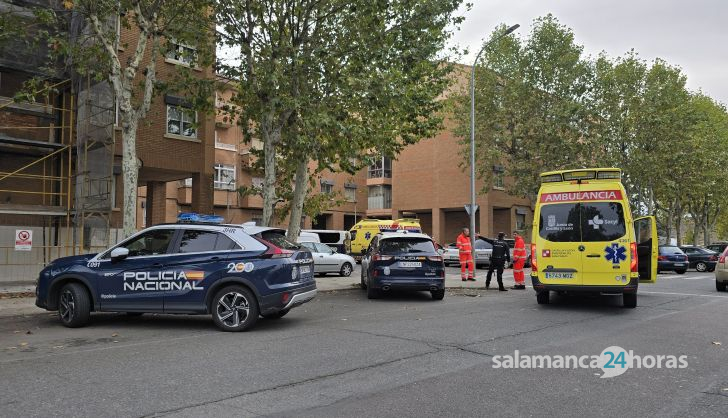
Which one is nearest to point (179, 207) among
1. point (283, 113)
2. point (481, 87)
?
point (481, 87)

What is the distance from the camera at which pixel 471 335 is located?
27.3ft

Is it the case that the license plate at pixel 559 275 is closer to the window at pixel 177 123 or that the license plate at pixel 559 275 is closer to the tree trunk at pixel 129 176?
the tree trunk at pixel 129 176

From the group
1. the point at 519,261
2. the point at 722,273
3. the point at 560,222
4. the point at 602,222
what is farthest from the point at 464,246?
the point at 602,222

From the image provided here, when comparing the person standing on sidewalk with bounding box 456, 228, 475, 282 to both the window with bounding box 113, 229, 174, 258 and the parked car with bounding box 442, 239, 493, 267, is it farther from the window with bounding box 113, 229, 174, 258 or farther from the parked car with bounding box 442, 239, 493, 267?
the window with bounding box 113, 229, 174, 258

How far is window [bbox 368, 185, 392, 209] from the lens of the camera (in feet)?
163

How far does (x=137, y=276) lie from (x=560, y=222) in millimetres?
8237

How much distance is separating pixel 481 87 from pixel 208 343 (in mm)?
30415

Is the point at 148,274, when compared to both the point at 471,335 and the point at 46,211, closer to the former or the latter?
the point at 471,335

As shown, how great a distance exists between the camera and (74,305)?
899 centimetres

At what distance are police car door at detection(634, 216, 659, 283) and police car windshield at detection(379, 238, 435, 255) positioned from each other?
4.71 metres

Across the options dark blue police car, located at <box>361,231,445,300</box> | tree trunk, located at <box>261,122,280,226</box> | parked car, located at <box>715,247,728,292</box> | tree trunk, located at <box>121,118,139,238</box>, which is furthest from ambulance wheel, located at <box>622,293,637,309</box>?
tree trunk, located at <box>121,118,139,238</box>

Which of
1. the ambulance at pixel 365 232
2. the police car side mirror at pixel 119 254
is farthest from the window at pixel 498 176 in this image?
the police car side mirror at pixel 119 254

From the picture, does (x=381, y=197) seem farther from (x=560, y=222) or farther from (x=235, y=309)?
(x=235, y=309)

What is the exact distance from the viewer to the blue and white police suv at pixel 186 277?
8695 mm
